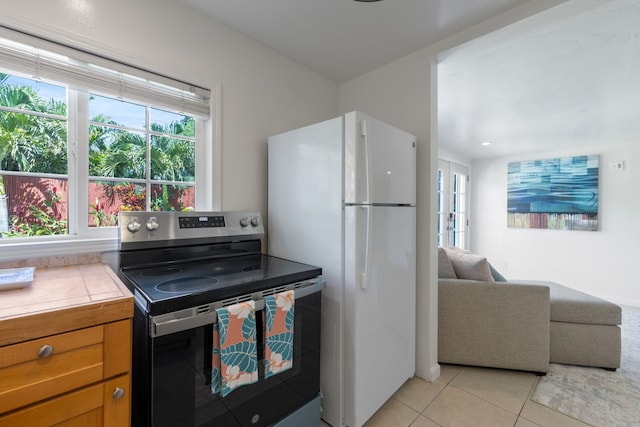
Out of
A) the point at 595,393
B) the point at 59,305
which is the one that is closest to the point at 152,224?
the point at 59,305

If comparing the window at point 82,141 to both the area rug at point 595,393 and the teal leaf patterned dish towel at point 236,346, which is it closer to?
the teal leaf patterned dish towel at point 236,346

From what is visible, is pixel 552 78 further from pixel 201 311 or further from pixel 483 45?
pixel 201 311

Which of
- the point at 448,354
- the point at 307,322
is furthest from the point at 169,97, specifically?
the point at 448,354

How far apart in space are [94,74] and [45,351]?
123 centimetres

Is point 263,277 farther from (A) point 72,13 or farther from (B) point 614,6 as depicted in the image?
(B) point 614,6

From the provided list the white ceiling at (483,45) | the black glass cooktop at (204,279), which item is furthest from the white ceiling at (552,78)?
the black glass cooktop at (204,279)

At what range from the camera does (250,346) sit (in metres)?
1.13

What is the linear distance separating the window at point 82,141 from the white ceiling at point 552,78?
1.92m

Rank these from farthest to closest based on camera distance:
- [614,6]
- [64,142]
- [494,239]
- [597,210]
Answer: [494,239], [597,210], [614,6], [64,142]

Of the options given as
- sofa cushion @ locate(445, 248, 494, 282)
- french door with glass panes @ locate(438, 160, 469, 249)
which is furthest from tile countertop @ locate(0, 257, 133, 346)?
french door with glass panes @ locate(438, 160, 469, 249)

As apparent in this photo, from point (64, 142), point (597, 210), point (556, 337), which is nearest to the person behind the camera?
point (64, 142)

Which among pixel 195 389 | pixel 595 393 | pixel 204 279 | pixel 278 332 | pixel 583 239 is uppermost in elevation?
pixel 204 279

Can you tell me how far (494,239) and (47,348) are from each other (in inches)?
240

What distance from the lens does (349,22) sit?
1.78 meters
